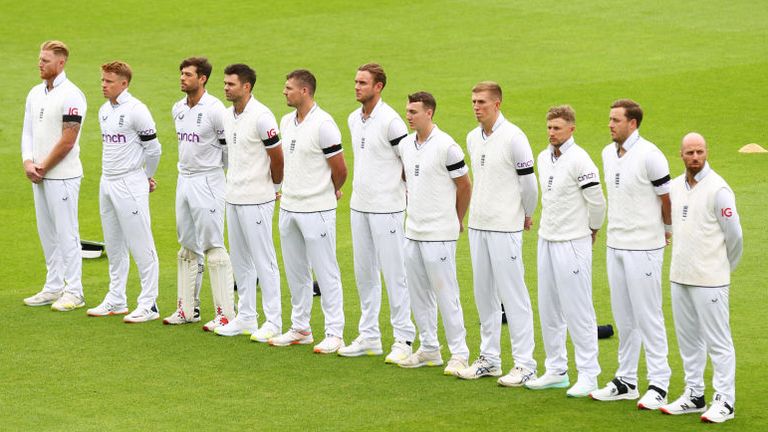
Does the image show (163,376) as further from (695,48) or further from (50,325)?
(695,48)

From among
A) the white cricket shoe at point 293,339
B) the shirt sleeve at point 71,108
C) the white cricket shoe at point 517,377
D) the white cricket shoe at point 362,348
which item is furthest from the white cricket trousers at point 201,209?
the white cricket shoe at point 517,377

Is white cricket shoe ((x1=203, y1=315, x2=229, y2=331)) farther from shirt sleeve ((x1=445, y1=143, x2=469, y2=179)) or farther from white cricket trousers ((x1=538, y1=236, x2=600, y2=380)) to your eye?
white cricket trousers ((x1=538, y1=236, x2=600, y2=380))

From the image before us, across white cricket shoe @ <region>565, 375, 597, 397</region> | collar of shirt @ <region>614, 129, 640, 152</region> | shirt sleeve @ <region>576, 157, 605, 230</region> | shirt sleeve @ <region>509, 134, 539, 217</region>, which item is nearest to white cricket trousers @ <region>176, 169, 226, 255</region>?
shirt sleeve @ <region>509, 134, 539, 217</region>

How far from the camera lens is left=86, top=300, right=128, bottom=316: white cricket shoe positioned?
1404cm

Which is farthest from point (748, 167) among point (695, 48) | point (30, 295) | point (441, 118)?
point (30, 295)

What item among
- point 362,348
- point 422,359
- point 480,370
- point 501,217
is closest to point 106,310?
point 362,348

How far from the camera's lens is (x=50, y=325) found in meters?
13.6

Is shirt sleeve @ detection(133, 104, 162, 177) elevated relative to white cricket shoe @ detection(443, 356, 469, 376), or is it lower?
elevated

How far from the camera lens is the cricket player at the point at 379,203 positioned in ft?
40.5

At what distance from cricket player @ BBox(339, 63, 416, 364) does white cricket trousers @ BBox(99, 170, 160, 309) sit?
241cm

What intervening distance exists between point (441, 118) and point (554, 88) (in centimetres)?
273

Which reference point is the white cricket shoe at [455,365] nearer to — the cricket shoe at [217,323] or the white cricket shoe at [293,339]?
the white cricket shoe at [293,339]

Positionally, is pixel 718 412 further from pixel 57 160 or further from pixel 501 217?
pixel 57 160

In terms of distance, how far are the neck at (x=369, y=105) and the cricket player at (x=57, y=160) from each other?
10.8 feet
